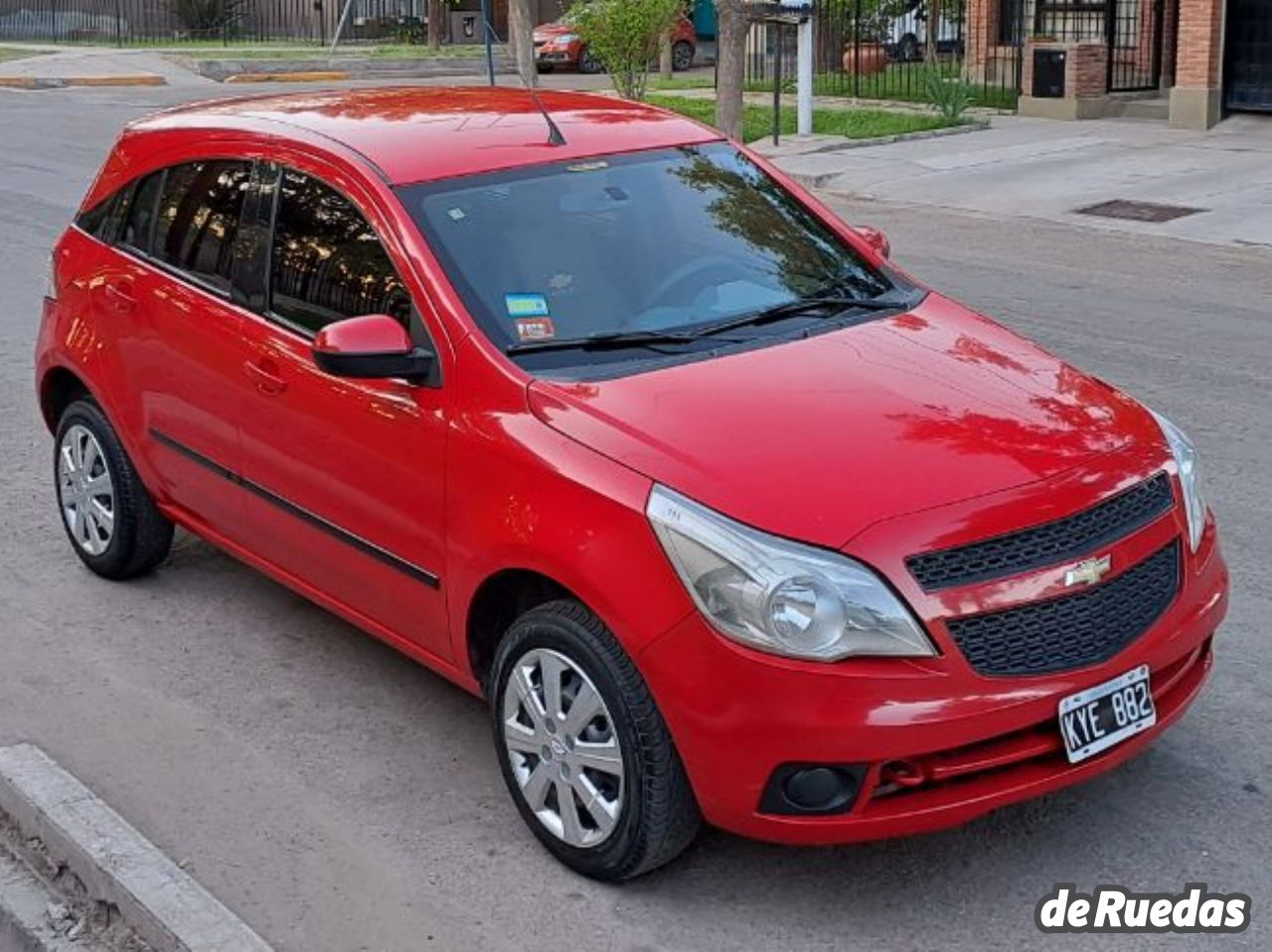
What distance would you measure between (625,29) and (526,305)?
696 inches

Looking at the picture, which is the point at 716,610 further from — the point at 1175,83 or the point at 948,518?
the point at 1175,83

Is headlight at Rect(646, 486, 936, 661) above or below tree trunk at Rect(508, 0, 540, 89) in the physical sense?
below

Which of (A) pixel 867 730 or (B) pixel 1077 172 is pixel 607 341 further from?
(B) pixel 1077 172

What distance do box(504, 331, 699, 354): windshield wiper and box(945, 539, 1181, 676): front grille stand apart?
1319mm

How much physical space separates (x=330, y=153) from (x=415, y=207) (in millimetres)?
440

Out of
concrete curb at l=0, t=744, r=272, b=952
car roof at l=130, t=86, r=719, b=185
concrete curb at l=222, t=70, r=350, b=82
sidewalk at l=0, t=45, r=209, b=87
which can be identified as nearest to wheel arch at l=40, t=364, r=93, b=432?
car roof at l=130, t=86, r=719, b=185

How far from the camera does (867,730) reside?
388 centimetres

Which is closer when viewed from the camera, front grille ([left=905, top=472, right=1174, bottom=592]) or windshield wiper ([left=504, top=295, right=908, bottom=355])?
front grille ([left=905, top=472, right=1174, bottom=592])

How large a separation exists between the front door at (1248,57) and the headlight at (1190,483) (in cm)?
1740

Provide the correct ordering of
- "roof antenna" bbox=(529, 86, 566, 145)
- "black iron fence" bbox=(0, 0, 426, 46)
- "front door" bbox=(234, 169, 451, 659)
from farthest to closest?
1. "black iron fence" bbox=(0, 0, 426, 46)
2. "roof antenna" bbox=(529, 86, 566, 145)
3. "front door" bbox=(234, 169, 451, 659)

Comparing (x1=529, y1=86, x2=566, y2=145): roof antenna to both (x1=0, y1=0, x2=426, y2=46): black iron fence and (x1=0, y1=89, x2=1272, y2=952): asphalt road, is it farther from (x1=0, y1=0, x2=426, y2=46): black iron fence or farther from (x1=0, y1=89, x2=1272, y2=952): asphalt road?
(x1=0, y1=0, x2=426, y2=46): black iron fence

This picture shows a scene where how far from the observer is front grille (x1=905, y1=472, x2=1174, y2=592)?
397cm

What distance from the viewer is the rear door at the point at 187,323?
569 cm

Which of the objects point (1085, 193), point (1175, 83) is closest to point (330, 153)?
point (1085, 193)
